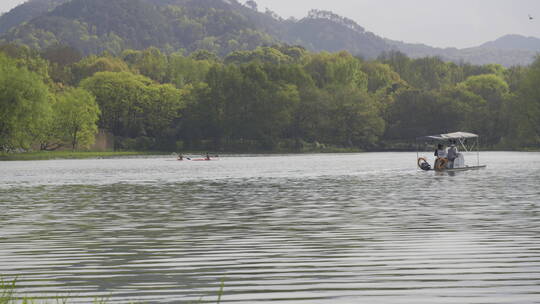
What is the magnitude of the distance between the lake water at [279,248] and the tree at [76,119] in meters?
104

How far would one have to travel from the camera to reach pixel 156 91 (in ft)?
552

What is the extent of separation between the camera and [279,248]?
19312 mm

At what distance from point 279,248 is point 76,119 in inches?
4978

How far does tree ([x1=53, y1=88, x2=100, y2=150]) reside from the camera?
459 feet

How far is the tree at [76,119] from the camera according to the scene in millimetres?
140000

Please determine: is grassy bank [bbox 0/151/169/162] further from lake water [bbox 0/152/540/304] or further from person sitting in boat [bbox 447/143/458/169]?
lake water [bbox 0/152/540/304]

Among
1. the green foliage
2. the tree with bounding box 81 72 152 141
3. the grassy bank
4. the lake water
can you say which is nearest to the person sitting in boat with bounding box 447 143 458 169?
the lake water

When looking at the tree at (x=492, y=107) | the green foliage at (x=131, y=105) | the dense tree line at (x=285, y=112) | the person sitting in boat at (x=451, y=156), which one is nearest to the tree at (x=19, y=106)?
the dense tree line at (x=285, y=112)

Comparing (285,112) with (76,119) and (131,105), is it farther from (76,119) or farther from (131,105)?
(76,119)

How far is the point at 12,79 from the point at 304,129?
71001 millimetres

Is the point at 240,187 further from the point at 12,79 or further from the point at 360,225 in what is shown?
the point at 12,79

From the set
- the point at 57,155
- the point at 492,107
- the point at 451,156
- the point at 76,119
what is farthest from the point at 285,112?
the point at 451,156

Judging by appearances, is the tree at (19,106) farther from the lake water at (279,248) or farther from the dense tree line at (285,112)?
the lake water at (279,248)

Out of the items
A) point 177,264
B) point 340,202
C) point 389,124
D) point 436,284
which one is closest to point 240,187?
point 340,202
